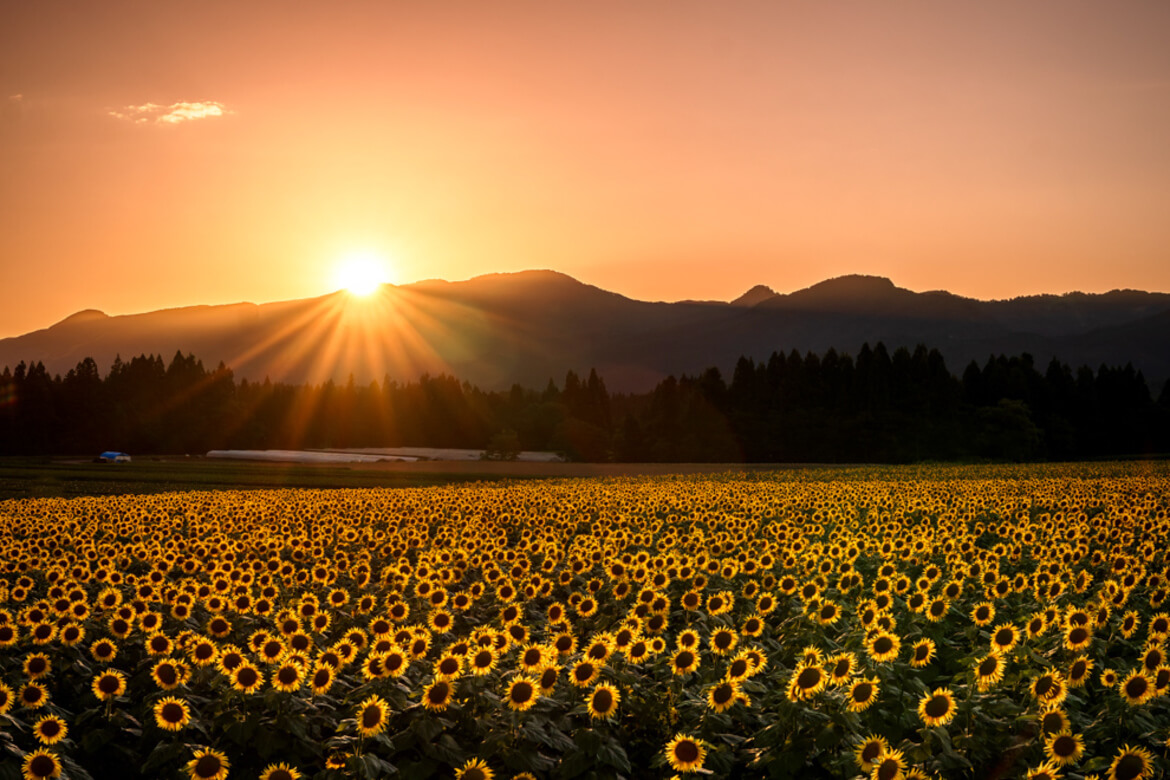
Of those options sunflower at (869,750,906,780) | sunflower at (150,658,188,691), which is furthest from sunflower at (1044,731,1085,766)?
sunflower at (150,658,188,691)

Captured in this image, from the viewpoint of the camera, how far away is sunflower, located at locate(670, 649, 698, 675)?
29.8 ft

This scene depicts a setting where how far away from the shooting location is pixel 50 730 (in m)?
8.11

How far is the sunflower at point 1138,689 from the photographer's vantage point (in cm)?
725

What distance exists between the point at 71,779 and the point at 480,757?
130 inches

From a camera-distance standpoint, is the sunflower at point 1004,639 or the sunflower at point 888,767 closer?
the sunflower at point 888,767

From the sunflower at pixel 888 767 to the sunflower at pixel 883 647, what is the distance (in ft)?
7.11

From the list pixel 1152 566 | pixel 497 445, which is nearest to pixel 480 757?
pixel 1152 566

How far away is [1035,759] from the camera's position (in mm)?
7297

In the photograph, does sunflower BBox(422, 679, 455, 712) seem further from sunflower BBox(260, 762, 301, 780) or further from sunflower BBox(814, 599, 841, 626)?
sunflower BBox(814, 599, 841, 626)

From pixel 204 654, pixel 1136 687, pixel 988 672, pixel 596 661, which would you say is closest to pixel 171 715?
pixel 204 654

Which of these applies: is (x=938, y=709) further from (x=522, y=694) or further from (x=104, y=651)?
(x=104, y=651)

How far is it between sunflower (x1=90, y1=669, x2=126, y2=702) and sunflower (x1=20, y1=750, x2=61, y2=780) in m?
1.44

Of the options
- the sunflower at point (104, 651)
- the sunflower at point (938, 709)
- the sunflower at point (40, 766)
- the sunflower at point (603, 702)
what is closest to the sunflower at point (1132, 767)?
the sunflower at point (938, 709)

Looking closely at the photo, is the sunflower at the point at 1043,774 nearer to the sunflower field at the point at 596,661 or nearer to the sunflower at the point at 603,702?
the sunflower field at the point at 596,661
